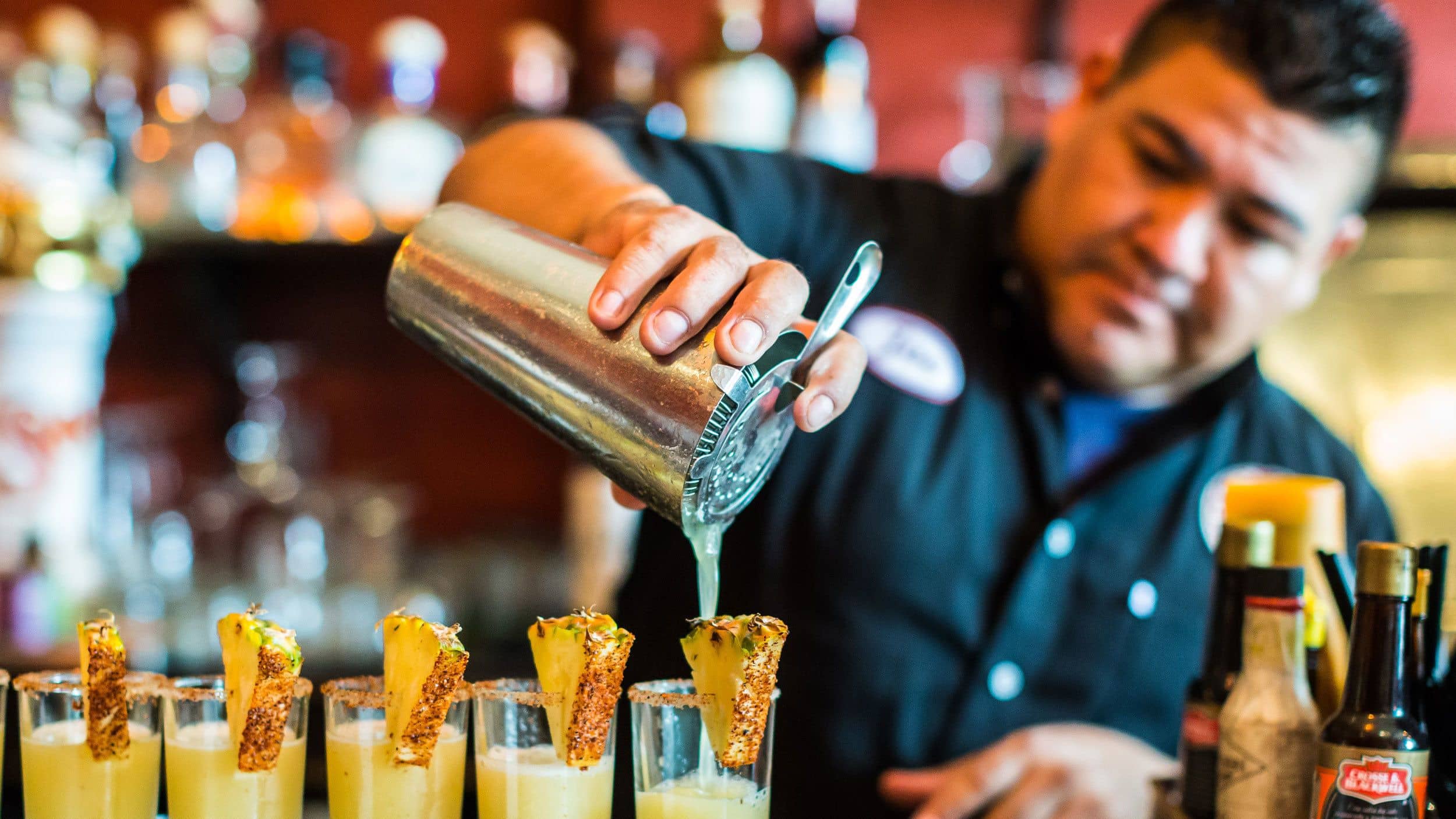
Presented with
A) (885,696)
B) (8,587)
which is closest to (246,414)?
(8,587)

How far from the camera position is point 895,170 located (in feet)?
7.79

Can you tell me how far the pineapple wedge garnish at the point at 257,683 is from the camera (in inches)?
34.0

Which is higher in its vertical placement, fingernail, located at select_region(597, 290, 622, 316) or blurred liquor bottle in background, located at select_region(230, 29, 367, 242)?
blurred liquor bottle in background, located at select_region(230, 29, 367, 242)

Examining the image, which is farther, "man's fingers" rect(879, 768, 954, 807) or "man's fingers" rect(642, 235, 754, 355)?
"man's fingers" rect(879, 768, 954, 807)

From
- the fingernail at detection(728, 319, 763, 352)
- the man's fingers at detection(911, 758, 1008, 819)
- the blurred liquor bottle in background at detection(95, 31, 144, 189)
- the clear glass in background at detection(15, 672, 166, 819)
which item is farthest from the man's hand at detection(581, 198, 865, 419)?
the blurred liquor bottle in background at detection(95, 31, 144, 189)

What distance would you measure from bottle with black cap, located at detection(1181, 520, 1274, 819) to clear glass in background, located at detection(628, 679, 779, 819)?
373 mm

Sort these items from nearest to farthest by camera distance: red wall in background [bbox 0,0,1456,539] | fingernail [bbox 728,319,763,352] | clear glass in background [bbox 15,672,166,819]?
fingernail [bbox 728,319,763,352], clear glass in background [bbox 15,672,166,819], red wall in background [bbox 0,0,1456,539]

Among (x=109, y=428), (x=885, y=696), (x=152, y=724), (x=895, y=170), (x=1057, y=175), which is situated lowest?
(x=885, y=696)

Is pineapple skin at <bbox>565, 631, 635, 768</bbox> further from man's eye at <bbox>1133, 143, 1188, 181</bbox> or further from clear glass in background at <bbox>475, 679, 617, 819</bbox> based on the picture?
man's eye at <bbox>1133, 143, 1188, 181</bbox>

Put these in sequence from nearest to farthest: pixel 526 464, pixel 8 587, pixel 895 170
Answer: pixel 8 587, pixel 895 170, pixel 526 464

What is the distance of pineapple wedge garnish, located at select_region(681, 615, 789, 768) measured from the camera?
2.79 ft

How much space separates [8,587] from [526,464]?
3.13ft

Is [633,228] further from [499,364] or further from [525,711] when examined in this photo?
[525,711]

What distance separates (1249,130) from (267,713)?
1250 mm
